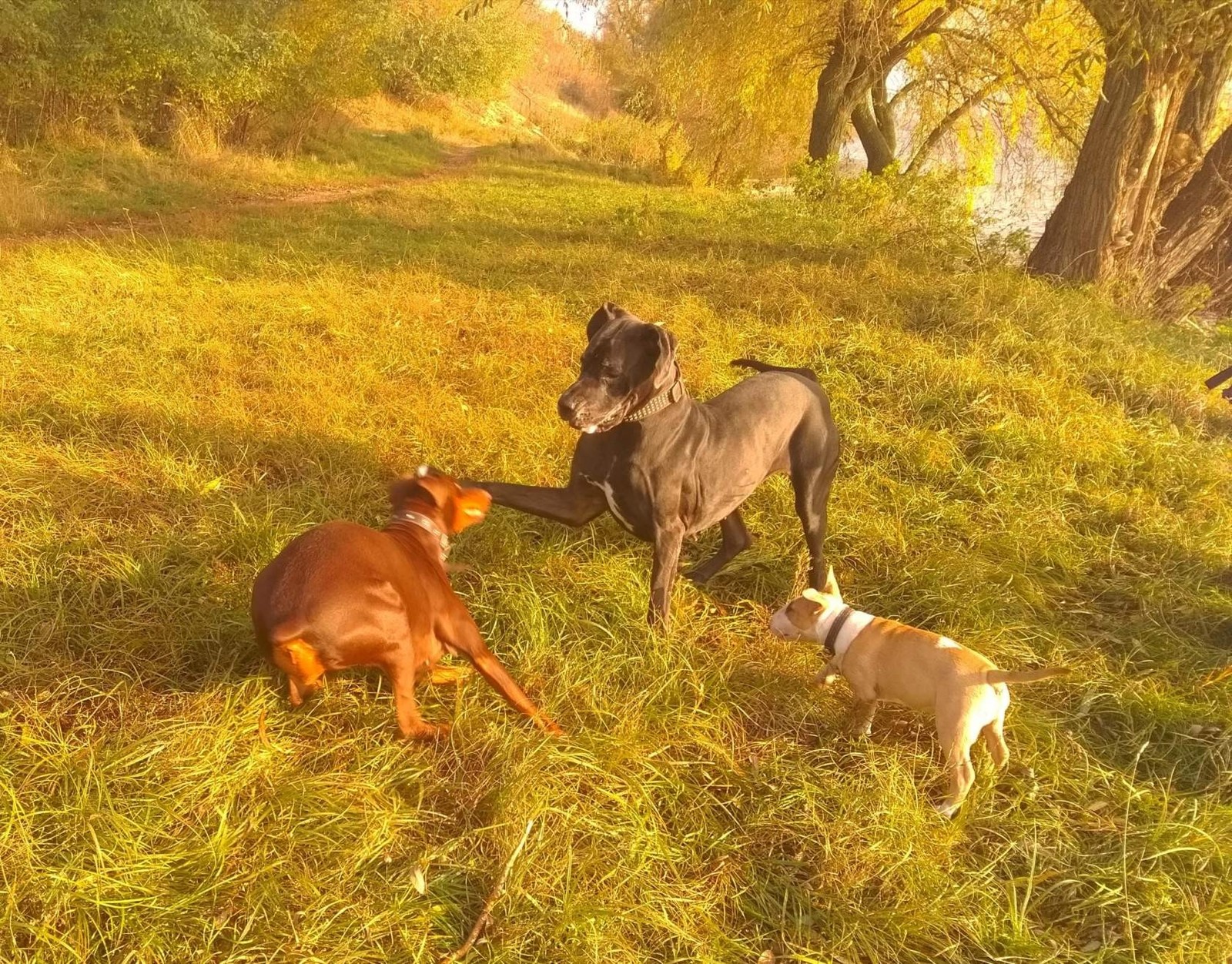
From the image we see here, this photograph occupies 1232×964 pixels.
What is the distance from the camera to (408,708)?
2.32 metres

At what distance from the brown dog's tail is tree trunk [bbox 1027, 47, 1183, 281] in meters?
7.37

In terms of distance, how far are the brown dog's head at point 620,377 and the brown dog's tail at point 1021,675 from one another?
152cm

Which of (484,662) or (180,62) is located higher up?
(180,62)

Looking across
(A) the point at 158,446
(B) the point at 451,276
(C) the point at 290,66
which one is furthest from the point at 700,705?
(C) the point at 290,66

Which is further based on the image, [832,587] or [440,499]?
[832,587]

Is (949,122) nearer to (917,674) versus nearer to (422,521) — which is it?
(917,674)

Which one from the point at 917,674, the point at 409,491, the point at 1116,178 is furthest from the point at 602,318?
the point at 1116,178

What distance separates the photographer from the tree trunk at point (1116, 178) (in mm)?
7426

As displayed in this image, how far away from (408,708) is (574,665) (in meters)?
0.64

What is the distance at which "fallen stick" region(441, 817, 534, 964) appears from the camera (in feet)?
6.14

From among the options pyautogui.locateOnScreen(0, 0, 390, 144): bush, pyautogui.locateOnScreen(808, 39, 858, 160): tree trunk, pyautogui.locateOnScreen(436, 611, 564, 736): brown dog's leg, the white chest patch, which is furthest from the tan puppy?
pyautogui.locateOnScreen(808, 39, 858, 160): tree trunk

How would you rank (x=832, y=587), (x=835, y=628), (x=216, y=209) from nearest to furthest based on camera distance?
(x=835, y=628) → (x=832, y=587) → (x=216, y=209)

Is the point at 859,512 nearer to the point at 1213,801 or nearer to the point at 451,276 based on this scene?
the point at 1213,801

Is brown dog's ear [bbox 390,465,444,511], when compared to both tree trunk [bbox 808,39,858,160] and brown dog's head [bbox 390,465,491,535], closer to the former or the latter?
brown dog's head [bbox 390,465,491,535]
